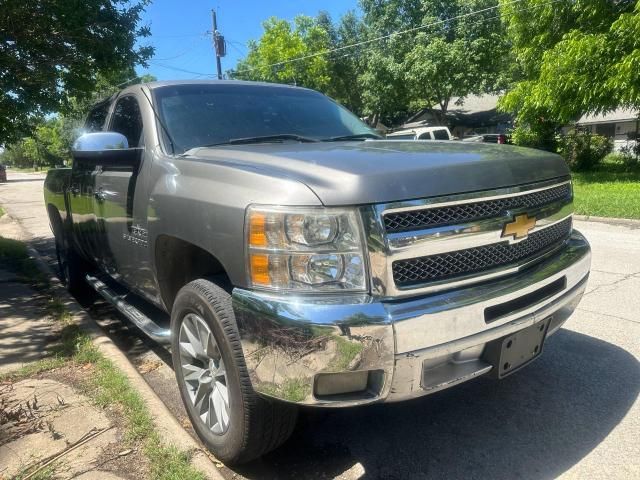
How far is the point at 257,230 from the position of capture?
209 centimetres

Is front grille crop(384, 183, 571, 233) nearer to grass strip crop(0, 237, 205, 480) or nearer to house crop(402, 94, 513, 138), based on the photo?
grass strip crop(0, 237, 205, 480)

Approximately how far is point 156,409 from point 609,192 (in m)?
12.2

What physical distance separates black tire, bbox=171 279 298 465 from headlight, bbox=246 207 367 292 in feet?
1.25

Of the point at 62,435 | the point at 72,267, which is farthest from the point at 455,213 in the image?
the point at 72,267

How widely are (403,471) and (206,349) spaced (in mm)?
1089

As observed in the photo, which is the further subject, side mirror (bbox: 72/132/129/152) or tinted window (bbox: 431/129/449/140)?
tinted window (bbox: 431/129/449/140)

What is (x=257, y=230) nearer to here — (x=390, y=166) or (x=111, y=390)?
(x=390, y=166)

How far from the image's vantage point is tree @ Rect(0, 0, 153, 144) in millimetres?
6098

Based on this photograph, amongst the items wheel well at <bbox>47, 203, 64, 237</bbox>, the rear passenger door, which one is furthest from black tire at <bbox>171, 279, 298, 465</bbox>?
wheel well at <bbox>47, 203, 64, 237</bbox>

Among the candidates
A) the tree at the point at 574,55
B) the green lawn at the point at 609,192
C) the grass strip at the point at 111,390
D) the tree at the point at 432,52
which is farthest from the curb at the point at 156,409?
the tree at the point at 432,52

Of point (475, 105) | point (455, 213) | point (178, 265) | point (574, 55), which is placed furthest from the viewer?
point (475, 105)

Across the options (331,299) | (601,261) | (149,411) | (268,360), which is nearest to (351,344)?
(331,299)

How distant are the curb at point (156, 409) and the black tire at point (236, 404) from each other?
0.09m

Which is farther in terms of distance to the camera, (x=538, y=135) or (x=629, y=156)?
(x=629, y=156)
